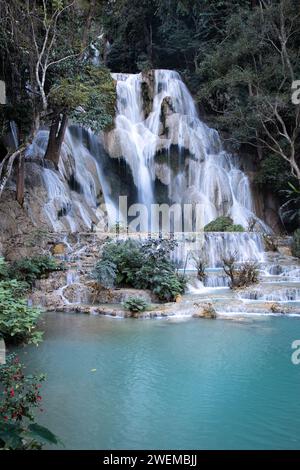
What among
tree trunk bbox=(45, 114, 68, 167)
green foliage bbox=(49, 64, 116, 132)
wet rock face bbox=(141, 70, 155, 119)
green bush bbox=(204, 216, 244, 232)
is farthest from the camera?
wet rock face bbox=(141, 70, 155, 119)

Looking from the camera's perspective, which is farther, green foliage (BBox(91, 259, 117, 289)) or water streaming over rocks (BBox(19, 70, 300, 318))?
water streaming over rocks (BBox(19, 70, 300, 318))

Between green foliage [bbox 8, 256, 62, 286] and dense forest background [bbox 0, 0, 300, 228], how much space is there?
1928 mm

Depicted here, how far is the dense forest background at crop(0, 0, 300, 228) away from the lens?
39.4 ft

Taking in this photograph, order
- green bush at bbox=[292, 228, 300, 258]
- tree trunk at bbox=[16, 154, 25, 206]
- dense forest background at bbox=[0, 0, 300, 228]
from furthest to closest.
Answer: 1. green bush at bbox=[292, 228, 300, 258]
2. tree trunk at bbox=[16, 154, 25, 206]
3. dense forest background at bbox=[0, 0, 300, 228]

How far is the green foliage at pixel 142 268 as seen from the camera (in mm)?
10117

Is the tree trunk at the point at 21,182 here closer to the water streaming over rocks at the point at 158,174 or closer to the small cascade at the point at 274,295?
the water streaming over rocks at the point at 158,174

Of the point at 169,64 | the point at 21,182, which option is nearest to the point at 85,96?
the point at 21,182

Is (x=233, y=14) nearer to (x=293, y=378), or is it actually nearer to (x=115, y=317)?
(x=115, y=317)

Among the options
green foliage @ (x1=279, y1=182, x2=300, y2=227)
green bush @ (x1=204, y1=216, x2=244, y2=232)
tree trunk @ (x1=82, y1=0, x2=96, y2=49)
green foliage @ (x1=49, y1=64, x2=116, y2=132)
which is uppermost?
tree trunk @ (x1=82, y1=0, x2=96, y2=49)

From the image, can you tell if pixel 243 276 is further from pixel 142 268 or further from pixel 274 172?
pixel 274 172

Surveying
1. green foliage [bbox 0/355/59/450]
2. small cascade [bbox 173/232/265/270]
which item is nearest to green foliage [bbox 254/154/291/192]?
small cascade [bbox 173/232/265/270]

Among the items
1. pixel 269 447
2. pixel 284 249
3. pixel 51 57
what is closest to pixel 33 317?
pixel 269 447

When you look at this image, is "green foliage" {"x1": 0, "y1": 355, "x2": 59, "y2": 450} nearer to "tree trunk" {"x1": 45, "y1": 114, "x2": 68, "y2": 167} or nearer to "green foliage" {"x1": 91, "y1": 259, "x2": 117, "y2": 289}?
"green foliage" {"x1": 91, "y1": 259, "x2": 117, "y2": 289}

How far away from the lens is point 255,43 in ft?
61.5
